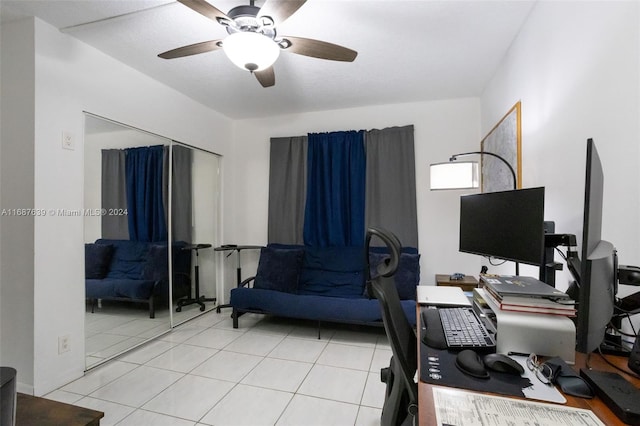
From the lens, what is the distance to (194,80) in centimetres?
302

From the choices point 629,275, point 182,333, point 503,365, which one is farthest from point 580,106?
point 182,333

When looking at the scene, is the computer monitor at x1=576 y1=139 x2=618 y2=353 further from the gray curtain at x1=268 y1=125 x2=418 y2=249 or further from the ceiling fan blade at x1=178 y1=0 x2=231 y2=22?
the gray curtain at x1=268 y1=125 x2=418 y2=249

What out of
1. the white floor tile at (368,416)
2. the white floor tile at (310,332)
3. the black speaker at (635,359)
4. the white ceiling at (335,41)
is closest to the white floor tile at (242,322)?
the white floor tile at (310,332)

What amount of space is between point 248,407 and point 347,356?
3.34ft

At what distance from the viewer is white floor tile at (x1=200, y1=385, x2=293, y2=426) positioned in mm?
1792

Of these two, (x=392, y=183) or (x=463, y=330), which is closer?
(x=463, y=330)

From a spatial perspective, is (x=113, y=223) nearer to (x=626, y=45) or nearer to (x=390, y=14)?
(x=390, y=14)

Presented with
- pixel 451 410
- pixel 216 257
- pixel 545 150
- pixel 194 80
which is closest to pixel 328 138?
pixel 194 80

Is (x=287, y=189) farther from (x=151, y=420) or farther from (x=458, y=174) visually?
(x=151, y=420)

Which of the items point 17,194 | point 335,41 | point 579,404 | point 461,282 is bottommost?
point 461,282

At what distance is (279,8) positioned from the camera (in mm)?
1523

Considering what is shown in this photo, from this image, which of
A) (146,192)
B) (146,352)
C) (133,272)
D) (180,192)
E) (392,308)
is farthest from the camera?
(180,192)

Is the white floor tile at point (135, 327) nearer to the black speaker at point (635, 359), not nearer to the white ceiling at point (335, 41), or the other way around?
the white ceiling at point (335, 41)

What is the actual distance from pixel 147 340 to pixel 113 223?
1238 mm
